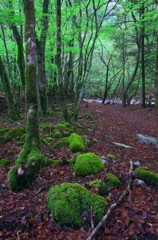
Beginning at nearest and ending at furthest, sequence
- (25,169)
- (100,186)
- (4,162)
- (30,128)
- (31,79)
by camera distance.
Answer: (100,186) → (25,169) → (31,79) → (30,128) → (4,162)

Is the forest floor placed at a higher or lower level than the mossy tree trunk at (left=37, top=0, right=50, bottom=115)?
lower

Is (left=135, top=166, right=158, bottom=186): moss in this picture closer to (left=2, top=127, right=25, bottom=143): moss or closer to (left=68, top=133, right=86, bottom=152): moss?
(left=68, top=133, right=86, bottom=152): moss

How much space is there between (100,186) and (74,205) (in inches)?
33.0

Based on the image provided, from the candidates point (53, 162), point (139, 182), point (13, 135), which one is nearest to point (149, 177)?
point (139, 182)

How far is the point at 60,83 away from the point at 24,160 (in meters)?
4.67

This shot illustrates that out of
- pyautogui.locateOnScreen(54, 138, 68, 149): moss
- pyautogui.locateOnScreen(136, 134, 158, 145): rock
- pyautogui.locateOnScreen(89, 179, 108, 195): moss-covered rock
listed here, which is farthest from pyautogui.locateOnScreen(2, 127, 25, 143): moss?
pyautogui.locateOnScreen(136, 134, 158, 145): rock

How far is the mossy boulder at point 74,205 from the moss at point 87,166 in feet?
3.12

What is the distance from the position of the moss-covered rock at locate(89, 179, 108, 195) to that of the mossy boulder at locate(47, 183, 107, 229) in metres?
0.33

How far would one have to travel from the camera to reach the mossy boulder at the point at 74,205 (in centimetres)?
334

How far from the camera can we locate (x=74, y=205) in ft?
11.5

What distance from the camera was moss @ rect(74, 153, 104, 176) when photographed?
487 cm

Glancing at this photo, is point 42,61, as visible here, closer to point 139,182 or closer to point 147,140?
point 147,140

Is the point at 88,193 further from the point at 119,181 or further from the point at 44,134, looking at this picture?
the point at 44,134

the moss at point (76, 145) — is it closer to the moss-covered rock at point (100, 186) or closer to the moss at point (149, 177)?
the moss-covered rock at point (100, 186)
